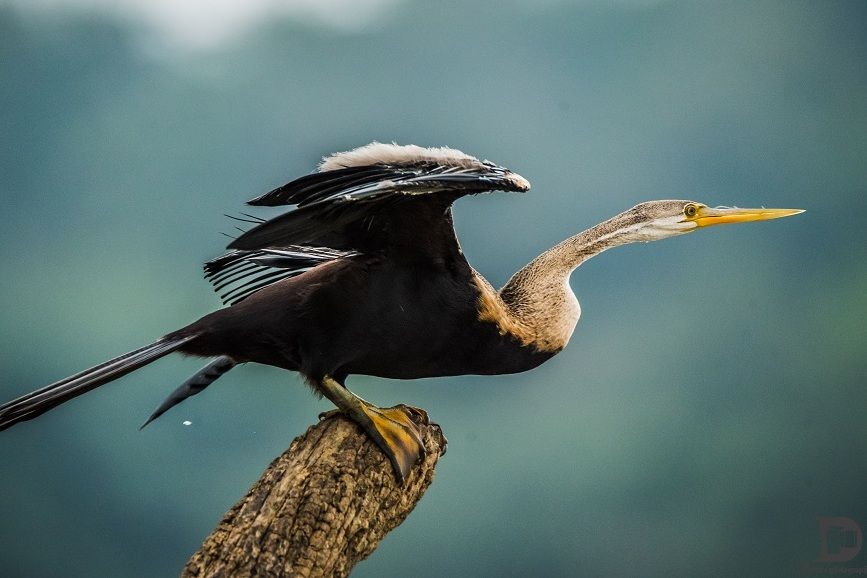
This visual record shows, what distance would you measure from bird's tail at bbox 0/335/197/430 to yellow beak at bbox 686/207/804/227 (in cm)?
154

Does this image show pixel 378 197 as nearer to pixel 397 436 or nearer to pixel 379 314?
pixel 379 314

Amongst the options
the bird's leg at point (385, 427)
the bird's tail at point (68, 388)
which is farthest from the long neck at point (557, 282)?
the bird's tail at point (68, 388)

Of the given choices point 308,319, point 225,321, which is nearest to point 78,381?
point 225,321

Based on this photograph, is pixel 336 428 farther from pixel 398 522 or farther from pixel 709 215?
pixel 709 215

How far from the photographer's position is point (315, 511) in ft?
6.91

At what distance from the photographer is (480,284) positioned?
248 cm

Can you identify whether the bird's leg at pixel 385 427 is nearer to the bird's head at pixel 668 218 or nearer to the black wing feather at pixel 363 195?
the black wing feather at pixel 363 195

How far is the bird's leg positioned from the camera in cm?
232

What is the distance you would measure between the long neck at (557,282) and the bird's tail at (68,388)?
986 millimetres

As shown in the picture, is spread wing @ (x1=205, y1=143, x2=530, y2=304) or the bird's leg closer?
spread wing @ (x1=205, y1=143, x2=530, y2=304)

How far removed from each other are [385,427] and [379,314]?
11.2 inches

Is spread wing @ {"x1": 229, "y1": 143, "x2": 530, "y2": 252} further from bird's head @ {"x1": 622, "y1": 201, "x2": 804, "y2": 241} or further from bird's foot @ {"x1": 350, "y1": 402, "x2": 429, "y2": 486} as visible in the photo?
bird's head @ {"x1": 622, "y1": 201, "x2": 804, "y2": 241}

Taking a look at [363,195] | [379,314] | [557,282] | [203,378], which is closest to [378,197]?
[363,195]

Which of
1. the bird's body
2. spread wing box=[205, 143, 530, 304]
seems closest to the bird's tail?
the bird's body
